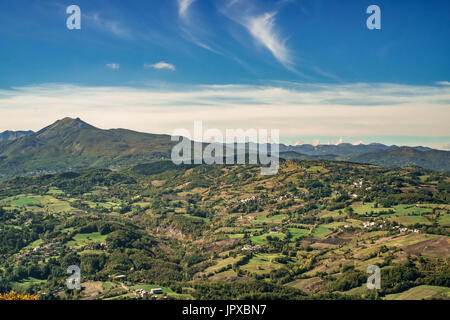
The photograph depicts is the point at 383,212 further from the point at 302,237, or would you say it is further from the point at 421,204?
the point at 302,237

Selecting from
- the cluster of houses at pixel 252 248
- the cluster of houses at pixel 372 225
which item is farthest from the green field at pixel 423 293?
the cluster of houses at pixel 372 225

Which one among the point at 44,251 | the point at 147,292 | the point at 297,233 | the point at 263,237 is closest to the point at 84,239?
the point at 44,251

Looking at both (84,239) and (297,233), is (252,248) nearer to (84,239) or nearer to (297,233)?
(297,233)

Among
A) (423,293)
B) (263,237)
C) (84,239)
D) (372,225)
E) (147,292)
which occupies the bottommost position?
(147,292)

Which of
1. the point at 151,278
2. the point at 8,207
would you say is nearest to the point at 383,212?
the point at 151,278

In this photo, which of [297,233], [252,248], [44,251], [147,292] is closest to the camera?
[147,292]

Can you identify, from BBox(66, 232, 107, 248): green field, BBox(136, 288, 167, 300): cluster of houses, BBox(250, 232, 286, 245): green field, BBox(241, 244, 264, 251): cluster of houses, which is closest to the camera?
BBox(136, 288, 167, 300): cluster of houses

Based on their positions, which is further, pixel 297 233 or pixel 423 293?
pixel 297 233

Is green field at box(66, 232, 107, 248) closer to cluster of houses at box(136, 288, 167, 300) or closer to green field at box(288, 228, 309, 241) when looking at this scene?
cluster of houses at box(136, 288, 167, 300)

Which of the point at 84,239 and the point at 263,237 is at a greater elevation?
the point at 263,237

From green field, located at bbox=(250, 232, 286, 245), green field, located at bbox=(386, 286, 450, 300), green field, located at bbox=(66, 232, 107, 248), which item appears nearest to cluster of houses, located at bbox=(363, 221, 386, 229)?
green field, located at bbox=(250, 232, 286, 245)

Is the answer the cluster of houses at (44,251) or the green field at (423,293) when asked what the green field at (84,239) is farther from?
the green field at (423,293)

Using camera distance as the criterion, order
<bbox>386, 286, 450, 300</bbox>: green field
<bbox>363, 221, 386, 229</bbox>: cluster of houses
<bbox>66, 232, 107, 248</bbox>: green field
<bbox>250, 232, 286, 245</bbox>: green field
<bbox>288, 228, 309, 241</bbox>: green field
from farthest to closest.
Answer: <bbox>288, 228, 309, 241</bbox>: green field → <bbox>363, 221, 386, 229</bbox>: cluster of houses → <bbox>250, 232, 286, 245</bbox>: green field → <bbox>66, 232, 107, 248</bbox>: green field → <bbox>386, 286, 450, 300</bbox>: green field
